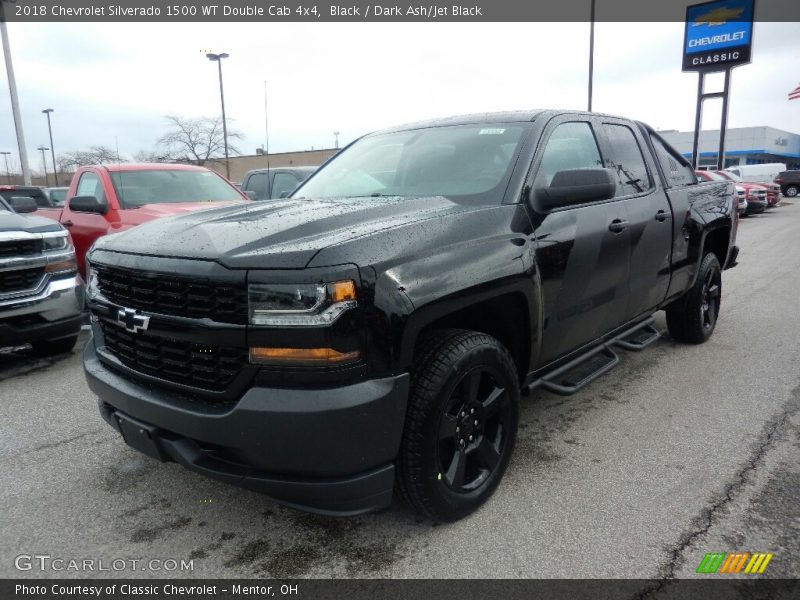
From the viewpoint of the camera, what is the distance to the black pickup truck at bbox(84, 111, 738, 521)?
6.67 feet

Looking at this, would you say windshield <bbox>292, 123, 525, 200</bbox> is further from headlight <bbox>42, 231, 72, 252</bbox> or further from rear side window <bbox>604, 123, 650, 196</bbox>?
headlight <bbox>42, 231, 72, 252</bbox>

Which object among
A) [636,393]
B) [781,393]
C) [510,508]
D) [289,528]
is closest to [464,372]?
[510,508]

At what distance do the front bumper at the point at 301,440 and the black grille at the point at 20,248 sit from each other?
10.3 feet

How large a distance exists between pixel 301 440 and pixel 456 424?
2.32 feet

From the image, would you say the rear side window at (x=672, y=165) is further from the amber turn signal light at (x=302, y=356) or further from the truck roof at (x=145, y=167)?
the truck roof at (x=145, y=167)

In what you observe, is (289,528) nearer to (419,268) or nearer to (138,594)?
(138,594)

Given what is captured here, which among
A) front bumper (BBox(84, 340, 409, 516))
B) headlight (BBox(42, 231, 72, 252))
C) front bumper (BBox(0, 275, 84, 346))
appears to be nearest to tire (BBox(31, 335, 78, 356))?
front bumper (BBox(0, 275, 84, 346))

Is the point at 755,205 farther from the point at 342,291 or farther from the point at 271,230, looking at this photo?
the point at 342,291

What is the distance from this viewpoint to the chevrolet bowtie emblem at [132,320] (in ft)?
7.63

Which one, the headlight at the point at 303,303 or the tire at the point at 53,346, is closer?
the headlight at the point at 303,303

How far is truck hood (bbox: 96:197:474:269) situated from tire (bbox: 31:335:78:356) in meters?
2.87

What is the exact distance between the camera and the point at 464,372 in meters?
2.38

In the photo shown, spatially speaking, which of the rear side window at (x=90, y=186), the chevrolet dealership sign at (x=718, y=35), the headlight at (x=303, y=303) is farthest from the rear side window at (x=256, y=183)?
the chevrolet dealership sign at (x=718, y=35)

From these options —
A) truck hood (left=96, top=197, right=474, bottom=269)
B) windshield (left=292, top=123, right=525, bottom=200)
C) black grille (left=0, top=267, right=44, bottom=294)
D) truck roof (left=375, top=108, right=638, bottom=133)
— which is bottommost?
black grille (left=0, top=267, right=44, bottom=294)
